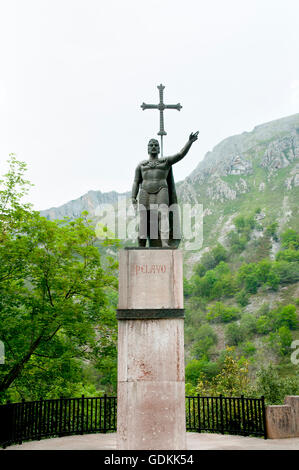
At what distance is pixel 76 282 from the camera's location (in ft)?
55.1

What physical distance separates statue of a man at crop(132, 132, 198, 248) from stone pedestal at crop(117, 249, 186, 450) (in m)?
0.70

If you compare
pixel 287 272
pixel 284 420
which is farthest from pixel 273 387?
pixel 287 272

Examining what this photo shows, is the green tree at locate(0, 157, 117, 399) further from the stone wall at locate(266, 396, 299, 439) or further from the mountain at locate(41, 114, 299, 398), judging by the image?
the mountain at locate(41, 114, 299, 398)

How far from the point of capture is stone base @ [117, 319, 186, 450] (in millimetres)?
7582

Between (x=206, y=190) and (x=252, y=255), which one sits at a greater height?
(x=206, y=190)

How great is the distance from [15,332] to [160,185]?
971 centimetres

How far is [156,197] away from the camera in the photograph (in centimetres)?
951

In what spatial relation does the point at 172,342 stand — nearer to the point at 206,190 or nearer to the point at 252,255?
the point at 252,255

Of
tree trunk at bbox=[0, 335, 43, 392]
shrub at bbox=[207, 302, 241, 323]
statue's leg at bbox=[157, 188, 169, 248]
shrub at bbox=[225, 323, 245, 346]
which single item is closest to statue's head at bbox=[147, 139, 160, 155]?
statue's leg at bbox=[157, 188, 169, 248]

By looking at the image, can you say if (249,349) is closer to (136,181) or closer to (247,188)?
(136,181)

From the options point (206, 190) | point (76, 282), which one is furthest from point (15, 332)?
point (206, 190)

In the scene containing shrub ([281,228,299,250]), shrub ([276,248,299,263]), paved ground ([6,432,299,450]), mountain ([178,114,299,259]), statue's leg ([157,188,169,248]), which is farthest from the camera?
mountain ([178,114,299,259])

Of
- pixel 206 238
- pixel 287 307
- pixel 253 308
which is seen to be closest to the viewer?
pixel 287 307

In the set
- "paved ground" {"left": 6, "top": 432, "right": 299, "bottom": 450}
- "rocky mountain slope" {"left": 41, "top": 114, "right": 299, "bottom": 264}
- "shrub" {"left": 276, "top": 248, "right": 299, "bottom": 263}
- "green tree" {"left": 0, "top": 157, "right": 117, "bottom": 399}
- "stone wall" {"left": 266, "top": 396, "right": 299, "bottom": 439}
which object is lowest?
"paved ground" {"left": 6, "top": 432, "right": 299, "bottom": 450}
